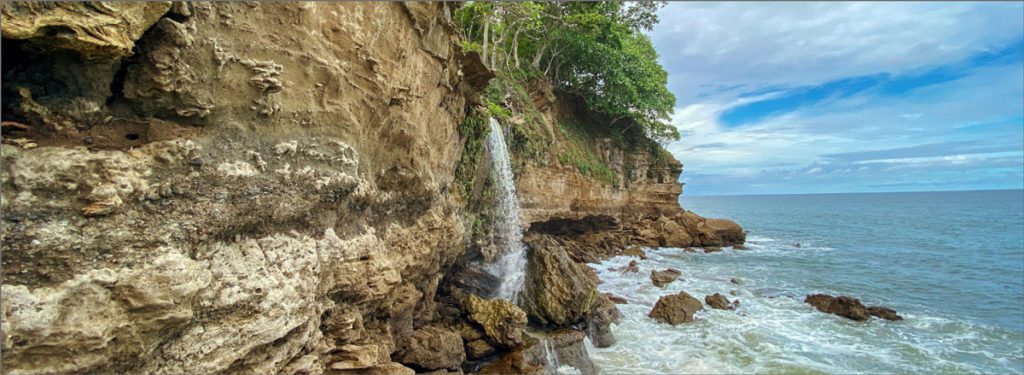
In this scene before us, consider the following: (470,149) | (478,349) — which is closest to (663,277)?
(470,149)

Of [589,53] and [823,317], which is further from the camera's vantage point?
[589,53]

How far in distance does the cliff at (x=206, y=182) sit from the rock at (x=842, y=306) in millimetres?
14225

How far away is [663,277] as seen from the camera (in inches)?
697

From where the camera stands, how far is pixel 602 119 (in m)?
26.8

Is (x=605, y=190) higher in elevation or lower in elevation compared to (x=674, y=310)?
higher

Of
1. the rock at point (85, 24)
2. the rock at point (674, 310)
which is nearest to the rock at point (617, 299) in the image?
the rock at point (674, 310)

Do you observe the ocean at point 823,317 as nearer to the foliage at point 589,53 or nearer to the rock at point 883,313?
the rock at point 883,313

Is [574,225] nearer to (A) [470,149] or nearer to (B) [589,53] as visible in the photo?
(B) [589,53]

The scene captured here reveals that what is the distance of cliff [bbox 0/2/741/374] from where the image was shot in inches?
118

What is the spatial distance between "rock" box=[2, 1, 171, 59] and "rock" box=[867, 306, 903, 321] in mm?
19053

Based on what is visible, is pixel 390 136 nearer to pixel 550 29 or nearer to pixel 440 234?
pixel 440 234

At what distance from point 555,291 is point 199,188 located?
8046mm

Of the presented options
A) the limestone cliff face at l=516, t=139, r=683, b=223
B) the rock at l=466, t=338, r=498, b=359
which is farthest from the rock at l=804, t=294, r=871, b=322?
the rock at l=466, t=338, r=498, b=359

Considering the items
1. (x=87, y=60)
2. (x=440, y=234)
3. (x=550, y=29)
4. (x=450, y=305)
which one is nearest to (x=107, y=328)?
(x=87, y=60)
